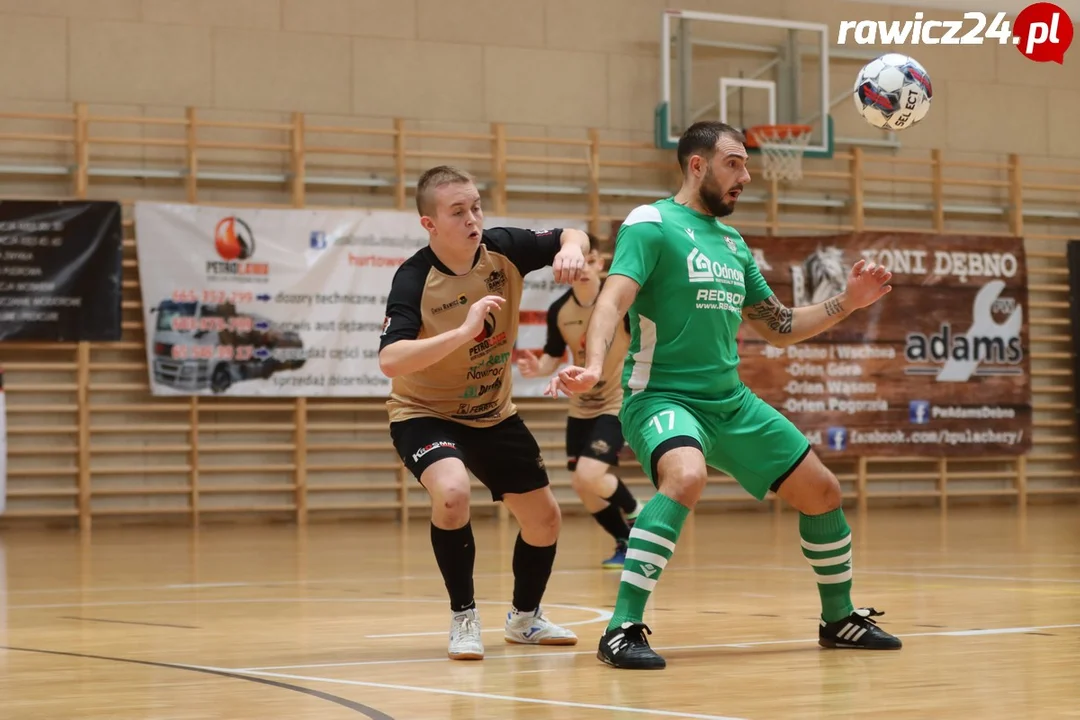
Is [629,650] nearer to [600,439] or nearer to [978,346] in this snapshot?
[600,439]

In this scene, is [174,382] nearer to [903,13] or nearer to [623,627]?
[903,13]

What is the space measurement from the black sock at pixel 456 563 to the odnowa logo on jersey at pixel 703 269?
1147 millimetres

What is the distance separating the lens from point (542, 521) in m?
5.35

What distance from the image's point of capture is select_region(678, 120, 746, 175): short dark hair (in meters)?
5.08

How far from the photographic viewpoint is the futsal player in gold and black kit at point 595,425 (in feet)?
29.0

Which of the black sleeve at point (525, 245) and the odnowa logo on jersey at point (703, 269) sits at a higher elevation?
the black sleeve at point (525, 245)

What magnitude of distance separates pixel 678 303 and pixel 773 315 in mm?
493

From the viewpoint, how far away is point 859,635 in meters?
4.98

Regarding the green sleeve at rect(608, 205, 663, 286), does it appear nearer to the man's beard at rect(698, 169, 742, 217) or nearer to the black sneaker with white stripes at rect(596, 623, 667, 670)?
the man's beard at rect(698, 169, 742, 217)

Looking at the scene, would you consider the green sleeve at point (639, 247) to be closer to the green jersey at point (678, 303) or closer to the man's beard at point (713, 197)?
the green jersey at point (678, 303)

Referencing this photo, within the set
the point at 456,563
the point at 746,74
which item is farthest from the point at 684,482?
the point at 746,74

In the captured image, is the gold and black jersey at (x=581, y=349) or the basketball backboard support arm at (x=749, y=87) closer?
the gold and black jersey at (x=581, y=349)

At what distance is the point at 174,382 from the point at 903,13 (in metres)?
8.63


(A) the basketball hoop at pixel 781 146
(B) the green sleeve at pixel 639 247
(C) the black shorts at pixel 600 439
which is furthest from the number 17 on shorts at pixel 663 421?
(A) the basketball hoop at pixel 781 146
